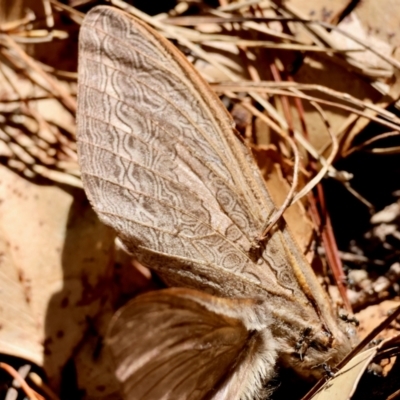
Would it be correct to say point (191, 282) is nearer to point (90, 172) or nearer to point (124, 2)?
point (90, 172)

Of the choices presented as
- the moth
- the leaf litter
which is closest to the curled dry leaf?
the leaf litter

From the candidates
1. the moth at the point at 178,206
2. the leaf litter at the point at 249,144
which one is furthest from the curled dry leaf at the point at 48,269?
the moth at the point at 178,206

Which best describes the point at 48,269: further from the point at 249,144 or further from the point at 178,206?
the point at 249,144

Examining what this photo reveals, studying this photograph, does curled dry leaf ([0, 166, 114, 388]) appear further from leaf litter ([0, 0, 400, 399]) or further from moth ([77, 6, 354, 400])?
moth ([77, 6, 354, 400])

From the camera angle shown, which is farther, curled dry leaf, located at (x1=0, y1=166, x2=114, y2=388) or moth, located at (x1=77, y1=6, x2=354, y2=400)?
curled dry leaf, located at (x1=0, y1=166, x2=114, y2=388)

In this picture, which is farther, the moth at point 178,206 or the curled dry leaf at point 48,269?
the curled dry leaf at point 48,269

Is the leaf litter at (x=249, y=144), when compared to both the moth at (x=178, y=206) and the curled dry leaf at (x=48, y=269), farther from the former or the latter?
the moth at (x=178, y=206)

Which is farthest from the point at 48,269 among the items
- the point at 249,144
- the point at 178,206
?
the point at 249,144

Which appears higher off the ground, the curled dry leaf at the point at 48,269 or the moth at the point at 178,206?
the moth at the point at 178,206
